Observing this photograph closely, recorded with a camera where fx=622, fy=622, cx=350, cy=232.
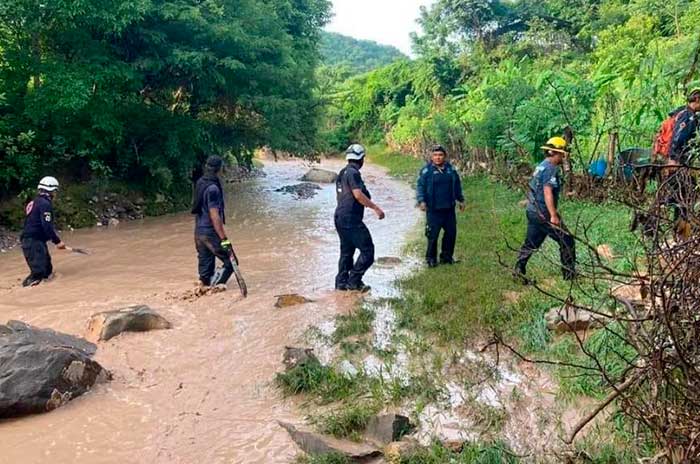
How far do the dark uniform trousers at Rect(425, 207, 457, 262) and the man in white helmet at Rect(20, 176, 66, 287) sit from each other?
4.95 m

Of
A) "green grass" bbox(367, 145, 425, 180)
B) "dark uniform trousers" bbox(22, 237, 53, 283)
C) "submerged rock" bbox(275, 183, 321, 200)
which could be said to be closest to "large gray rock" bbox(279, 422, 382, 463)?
"dark uniform trousers" bbox(22, 237, 53, 283)

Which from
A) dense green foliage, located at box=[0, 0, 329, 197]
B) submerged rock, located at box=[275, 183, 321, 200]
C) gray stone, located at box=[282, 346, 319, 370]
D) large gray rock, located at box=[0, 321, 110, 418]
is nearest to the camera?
large gray rock, located at box=[0, 321, 110, 418]

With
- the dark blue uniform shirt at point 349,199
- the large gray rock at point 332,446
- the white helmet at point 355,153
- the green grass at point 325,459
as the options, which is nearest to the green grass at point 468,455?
the large gray rock at point 332,446

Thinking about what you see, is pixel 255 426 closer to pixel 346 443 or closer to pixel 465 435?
pixel 346 443

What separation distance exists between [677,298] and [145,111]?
46.4 feet

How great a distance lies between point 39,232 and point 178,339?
337cm

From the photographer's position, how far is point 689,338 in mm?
2463

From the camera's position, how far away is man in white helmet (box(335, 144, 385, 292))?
7520 millimetres

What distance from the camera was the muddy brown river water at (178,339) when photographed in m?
4.40

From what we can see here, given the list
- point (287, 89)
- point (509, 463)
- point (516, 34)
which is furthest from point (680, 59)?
point (516, 34)

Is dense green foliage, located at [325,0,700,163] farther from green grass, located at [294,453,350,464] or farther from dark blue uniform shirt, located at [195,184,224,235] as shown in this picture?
dark blue uniform shirt, located at [195,184,224,235]

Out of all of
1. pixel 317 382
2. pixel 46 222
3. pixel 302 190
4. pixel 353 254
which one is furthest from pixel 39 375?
pixel 302 190

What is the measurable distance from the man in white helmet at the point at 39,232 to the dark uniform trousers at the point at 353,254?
3.81 metres

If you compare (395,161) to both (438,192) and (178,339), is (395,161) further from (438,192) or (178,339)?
(178,339)
